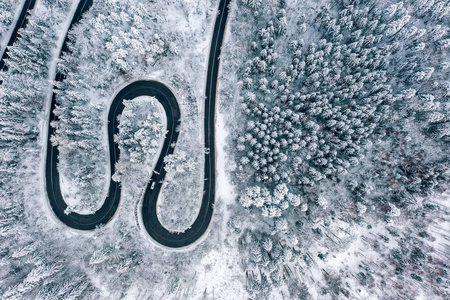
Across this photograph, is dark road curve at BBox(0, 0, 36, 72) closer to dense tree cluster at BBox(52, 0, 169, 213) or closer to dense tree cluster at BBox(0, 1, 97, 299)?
dense tree cluster at BBox(0, 1, 97, 299)

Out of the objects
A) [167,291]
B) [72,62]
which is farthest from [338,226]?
[72,62]

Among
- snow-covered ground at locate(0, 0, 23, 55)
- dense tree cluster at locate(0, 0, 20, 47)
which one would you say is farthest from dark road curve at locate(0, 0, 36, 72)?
dense tree cluster at locate(0, 0, 20, 47)

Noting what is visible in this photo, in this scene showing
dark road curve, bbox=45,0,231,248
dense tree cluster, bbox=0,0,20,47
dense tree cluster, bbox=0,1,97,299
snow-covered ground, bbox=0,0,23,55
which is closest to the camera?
dense tree cluster, bbox=0,1,97,299

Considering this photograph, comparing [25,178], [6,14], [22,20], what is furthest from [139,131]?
[6,14]

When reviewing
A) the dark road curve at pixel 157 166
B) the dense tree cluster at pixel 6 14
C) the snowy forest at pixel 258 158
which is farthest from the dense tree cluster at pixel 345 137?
the dense tree cluster at pixel 6 14

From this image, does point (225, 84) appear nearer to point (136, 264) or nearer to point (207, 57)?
point (207, 57)

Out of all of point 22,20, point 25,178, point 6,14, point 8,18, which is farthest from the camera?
point 22,20

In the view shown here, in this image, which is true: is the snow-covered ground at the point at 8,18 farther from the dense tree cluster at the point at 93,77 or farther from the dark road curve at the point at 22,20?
the dense tree cluster at the point at 93,77

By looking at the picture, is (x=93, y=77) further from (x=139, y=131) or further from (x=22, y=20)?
(x=22, y=20)
